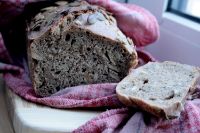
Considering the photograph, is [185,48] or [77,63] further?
[185,48]

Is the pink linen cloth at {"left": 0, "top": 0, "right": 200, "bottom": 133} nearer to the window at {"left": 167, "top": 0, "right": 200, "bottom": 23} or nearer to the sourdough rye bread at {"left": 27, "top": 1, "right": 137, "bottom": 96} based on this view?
the sourdough rye bread at {"left": 27, "top": 1, "right": 137, "bottom": 96}

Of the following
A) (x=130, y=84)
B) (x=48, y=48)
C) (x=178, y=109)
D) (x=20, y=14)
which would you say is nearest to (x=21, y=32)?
(x=20, y=14)

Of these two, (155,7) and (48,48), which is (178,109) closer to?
(48,48)

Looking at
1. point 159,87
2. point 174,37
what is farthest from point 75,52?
point 174,37

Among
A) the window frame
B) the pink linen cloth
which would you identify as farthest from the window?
the pink linen cloth

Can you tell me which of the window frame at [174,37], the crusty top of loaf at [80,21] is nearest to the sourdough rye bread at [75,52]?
the crusty top of loaf at [80,21]

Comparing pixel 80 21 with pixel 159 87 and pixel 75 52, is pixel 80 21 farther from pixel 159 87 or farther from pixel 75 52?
pixel 159 87
